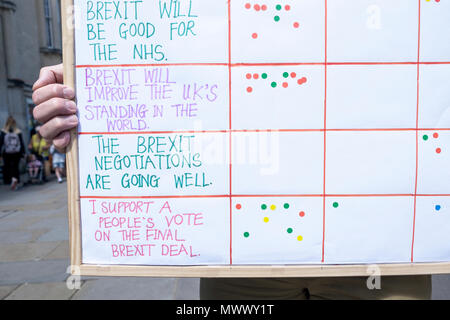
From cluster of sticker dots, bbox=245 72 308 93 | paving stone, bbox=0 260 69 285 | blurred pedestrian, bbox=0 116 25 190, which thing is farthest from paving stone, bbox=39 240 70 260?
blurred pedestrian, bbox=0 116 25 190

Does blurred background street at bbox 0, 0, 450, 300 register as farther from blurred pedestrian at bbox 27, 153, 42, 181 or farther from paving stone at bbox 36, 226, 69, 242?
blurred pedestrian at bbox 27, 153, 42, 181

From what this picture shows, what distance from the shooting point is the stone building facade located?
10297mm

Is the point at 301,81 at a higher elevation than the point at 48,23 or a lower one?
lower

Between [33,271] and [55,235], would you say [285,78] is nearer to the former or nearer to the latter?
[33,271]

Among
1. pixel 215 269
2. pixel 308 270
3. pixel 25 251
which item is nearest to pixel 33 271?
pixel 25 251

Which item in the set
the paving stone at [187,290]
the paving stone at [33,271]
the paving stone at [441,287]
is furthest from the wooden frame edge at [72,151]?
the paving stone at [441,287]

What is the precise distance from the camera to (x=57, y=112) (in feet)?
3.64

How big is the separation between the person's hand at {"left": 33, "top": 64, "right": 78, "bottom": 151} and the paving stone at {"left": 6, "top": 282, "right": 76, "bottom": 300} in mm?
1995

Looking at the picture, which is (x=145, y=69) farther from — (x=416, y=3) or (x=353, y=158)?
(x=416, y=3)

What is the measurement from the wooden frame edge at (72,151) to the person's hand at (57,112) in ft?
0.08

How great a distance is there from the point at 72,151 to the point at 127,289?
1.99 metres

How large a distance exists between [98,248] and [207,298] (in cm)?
48

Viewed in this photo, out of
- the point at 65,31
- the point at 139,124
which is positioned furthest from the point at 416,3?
the point at 65,31
